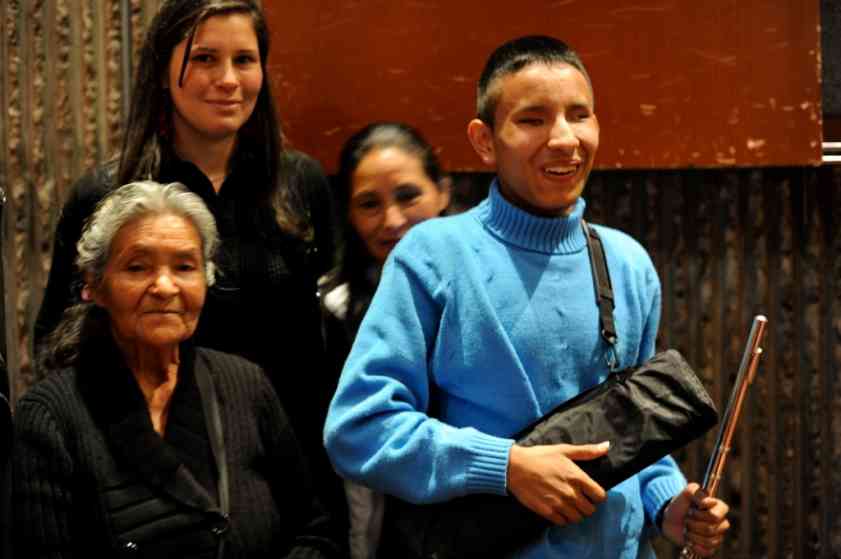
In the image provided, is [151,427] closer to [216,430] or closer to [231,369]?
[216,430]

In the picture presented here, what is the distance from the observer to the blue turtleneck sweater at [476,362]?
7.16 ft

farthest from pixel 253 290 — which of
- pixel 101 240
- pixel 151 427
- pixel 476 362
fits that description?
pixel 476 362

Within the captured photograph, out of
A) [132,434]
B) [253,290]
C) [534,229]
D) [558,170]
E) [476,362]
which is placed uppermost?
[558,170]

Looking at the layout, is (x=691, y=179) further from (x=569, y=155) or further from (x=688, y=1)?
(x=569, y=155)

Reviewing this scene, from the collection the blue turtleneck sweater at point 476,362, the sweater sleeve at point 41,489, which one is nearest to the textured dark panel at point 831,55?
the blue turtleneck sweater at point 476,362

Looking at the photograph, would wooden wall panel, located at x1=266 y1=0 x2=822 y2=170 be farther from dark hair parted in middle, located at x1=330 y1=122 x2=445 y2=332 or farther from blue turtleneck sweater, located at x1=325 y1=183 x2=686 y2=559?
blue turtleneck sweater, located at x1=325 y1=183 x2=686 y2=559

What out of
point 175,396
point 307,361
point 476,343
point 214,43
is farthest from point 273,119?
point 476,343

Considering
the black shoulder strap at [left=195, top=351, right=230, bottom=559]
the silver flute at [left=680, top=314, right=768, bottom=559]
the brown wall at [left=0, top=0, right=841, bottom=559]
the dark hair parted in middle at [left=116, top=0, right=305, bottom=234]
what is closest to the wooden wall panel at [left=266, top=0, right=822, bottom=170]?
the brown wall at [left=0, top=0, right=841, bottom=559]

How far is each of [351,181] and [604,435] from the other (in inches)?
44.6

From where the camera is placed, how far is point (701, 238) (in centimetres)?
356

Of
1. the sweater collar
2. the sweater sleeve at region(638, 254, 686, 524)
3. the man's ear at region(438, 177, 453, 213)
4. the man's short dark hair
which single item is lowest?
the sweater sleeve at region(638, 254, 686, 524)

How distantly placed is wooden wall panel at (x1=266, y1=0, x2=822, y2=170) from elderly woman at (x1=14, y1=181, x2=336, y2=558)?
0.88 metres

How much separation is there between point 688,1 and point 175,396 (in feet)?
5.88

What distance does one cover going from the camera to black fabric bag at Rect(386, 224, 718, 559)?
2.17 meters
